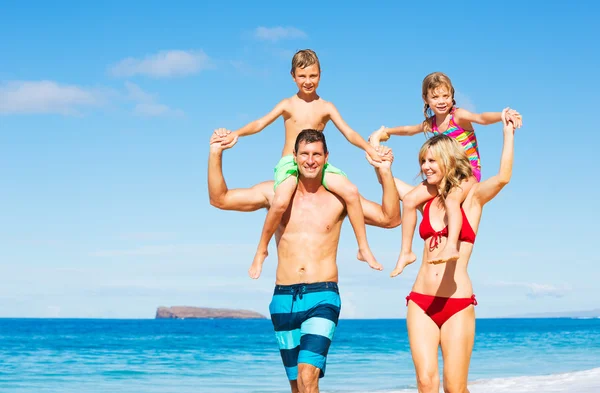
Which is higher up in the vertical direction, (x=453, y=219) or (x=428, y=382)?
(x=453, y=219)

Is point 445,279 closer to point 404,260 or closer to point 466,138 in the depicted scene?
point 404,260

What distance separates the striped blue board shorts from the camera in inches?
253

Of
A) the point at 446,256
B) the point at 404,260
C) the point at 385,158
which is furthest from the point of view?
the point at 385,158

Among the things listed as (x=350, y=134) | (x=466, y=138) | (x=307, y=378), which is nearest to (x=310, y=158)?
(x=350, y=134)

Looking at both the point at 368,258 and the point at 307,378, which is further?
the point at 368,258

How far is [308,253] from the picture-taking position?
6664 mm

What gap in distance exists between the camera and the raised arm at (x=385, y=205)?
649 centimetres

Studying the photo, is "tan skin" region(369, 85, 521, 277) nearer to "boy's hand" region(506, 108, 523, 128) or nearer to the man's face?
"boy's hand" region(506, 108, 523, 128)

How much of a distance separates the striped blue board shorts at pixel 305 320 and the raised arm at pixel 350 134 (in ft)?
3.48

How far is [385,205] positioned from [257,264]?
3.61 ft

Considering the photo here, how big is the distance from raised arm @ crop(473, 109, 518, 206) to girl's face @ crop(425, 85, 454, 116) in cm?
72

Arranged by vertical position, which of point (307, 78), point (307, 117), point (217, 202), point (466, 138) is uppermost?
point (307, 78)

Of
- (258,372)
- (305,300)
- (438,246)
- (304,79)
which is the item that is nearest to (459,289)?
(438,246)

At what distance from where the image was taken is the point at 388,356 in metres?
36.3
